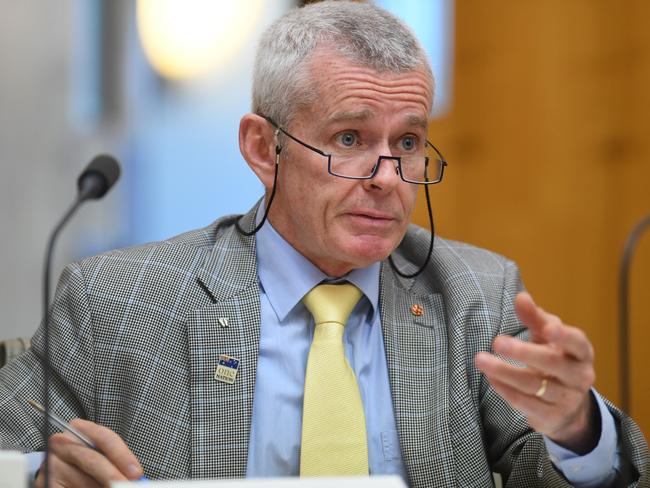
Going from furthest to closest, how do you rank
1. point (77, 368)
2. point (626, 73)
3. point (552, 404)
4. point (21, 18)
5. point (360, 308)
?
point (21, 18), point (626, 73), point (360, 308), point (77, 368), point (552, 404)

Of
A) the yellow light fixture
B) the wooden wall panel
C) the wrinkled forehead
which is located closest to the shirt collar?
the wrinkled forehead

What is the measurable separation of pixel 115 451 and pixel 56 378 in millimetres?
380

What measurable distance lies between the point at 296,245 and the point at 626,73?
2.29 meters

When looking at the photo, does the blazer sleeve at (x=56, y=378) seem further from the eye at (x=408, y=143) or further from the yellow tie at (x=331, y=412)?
the eye at (x=408, y=143)

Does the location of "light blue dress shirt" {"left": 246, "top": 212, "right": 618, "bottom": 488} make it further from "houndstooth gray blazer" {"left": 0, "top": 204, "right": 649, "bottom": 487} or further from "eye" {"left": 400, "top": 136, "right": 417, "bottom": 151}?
"eye" {"left": 400, "top": 136, "right": 417, "bottom": 151}

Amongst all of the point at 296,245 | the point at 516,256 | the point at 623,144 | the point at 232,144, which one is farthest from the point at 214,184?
the point at 296,245

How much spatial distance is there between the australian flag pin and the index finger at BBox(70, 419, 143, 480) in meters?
0.32

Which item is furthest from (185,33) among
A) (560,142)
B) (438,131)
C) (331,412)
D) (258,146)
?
(331,412)

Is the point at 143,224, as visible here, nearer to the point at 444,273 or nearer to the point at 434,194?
the point at 434,194

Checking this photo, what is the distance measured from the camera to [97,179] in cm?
148

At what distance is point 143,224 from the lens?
13.8 feet

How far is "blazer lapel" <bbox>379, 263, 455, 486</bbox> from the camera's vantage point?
190 cm

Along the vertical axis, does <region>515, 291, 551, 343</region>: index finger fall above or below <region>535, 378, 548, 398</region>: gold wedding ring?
above

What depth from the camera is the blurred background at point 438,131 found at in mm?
3885
